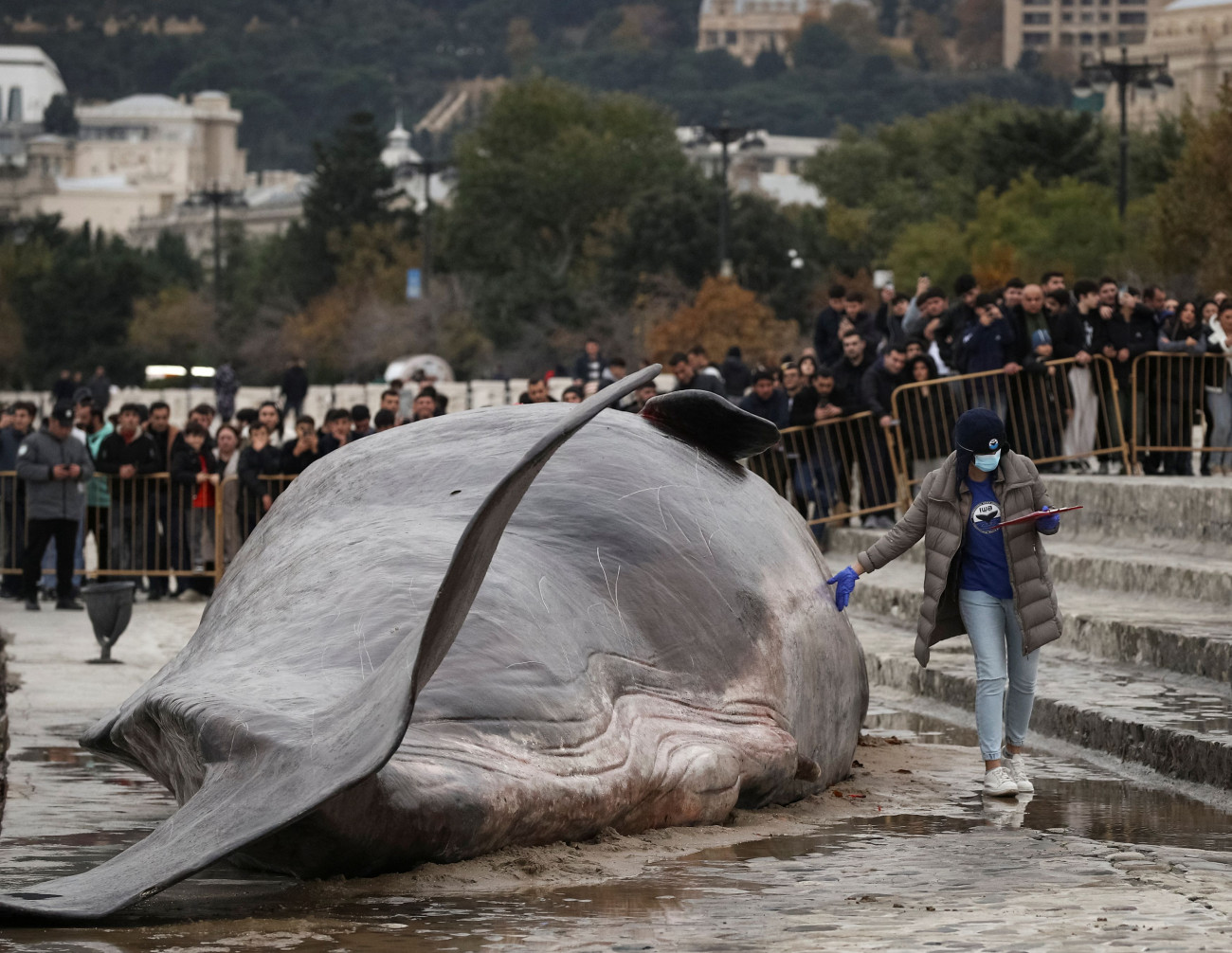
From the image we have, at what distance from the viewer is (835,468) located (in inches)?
711

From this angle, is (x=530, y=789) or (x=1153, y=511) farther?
(x=1153, y=511)

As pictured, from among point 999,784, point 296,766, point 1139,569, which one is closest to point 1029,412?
point 1139,569

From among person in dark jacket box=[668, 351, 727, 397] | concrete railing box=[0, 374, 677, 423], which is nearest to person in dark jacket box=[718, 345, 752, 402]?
person in dark jacket box=[668, 351, 727, 397]

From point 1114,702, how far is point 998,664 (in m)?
1.40

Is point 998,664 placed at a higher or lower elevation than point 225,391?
higher

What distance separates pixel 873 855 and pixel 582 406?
73.5 inches

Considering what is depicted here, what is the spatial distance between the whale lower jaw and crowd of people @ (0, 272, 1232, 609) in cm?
964

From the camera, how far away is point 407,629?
20.3 feet

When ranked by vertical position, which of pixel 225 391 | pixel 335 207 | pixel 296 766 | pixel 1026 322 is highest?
pixel 335 207

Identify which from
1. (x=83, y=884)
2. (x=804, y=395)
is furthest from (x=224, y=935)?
Result: (x=804, y=395)

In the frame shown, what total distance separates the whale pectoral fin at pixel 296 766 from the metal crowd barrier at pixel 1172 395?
12560mm

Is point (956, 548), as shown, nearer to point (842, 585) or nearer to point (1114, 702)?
point (842, 585)

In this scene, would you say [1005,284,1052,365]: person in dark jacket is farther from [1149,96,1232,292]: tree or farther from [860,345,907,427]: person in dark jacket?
[1149,96,1232,292]: tree

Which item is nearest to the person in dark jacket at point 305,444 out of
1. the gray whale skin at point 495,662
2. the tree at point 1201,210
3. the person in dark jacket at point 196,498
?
the person in dark jacket at point 196,498
